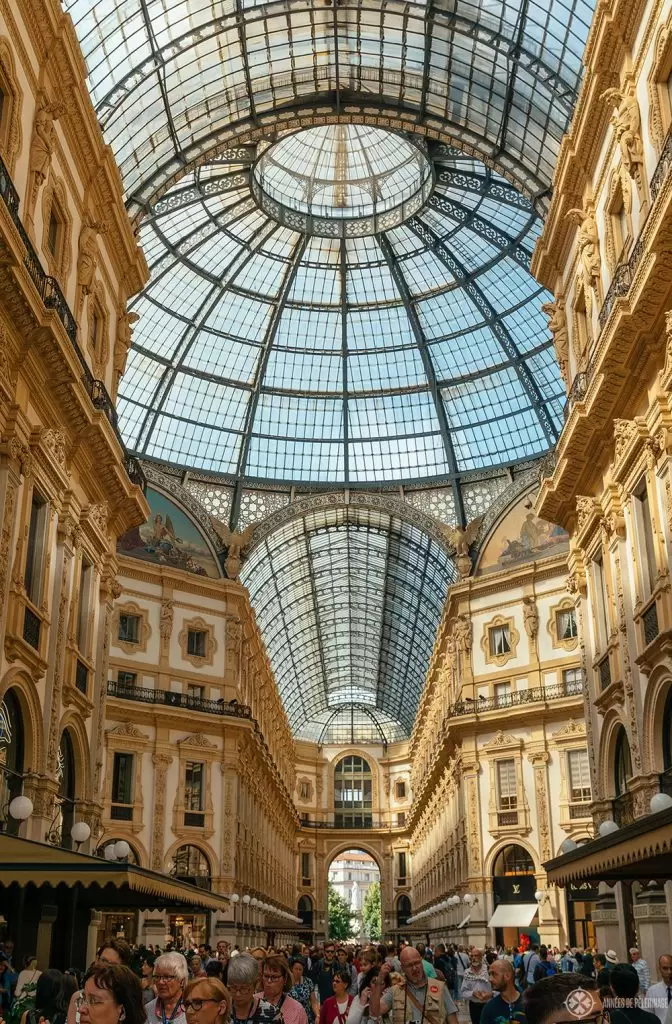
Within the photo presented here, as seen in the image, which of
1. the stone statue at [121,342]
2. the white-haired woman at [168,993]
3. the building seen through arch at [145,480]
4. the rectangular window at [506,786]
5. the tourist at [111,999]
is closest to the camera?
the tourist at [111,999]

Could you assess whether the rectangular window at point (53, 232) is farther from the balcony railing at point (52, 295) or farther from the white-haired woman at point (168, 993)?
the white-haired woman at point (168, 993)

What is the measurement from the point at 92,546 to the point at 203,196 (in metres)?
23.2

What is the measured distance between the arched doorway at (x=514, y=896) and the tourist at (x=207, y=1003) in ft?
131

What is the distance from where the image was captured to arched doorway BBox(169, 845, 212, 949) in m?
43.8

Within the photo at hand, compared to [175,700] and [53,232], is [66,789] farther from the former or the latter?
[175,700]

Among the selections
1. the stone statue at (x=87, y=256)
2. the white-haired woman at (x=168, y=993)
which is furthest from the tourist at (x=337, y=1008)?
the stone statue at (x=87, y=256)

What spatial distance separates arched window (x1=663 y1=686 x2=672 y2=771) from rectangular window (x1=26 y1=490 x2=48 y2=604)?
13064 millimetres

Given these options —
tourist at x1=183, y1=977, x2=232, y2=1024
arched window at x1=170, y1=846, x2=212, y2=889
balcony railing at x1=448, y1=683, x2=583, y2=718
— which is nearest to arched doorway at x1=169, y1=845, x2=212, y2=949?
arched window at x1=170, y1=846, x2=212, y2=889

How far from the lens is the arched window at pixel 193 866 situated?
44.8m

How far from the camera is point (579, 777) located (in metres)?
45.1

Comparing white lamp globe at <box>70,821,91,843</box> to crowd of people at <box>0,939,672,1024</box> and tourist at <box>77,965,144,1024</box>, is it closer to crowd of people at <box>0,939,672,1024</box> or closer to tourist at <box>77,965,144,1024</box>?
crowd of people at <box>0,939,672,1024</box>

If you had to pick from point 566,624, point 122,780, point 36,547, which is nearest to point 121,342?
point 36,547

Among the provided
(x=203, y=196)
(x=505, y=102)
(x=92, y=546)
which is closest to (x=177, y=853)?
(x=92, y=546)

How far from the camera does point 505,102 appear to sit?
34094 millimetres
